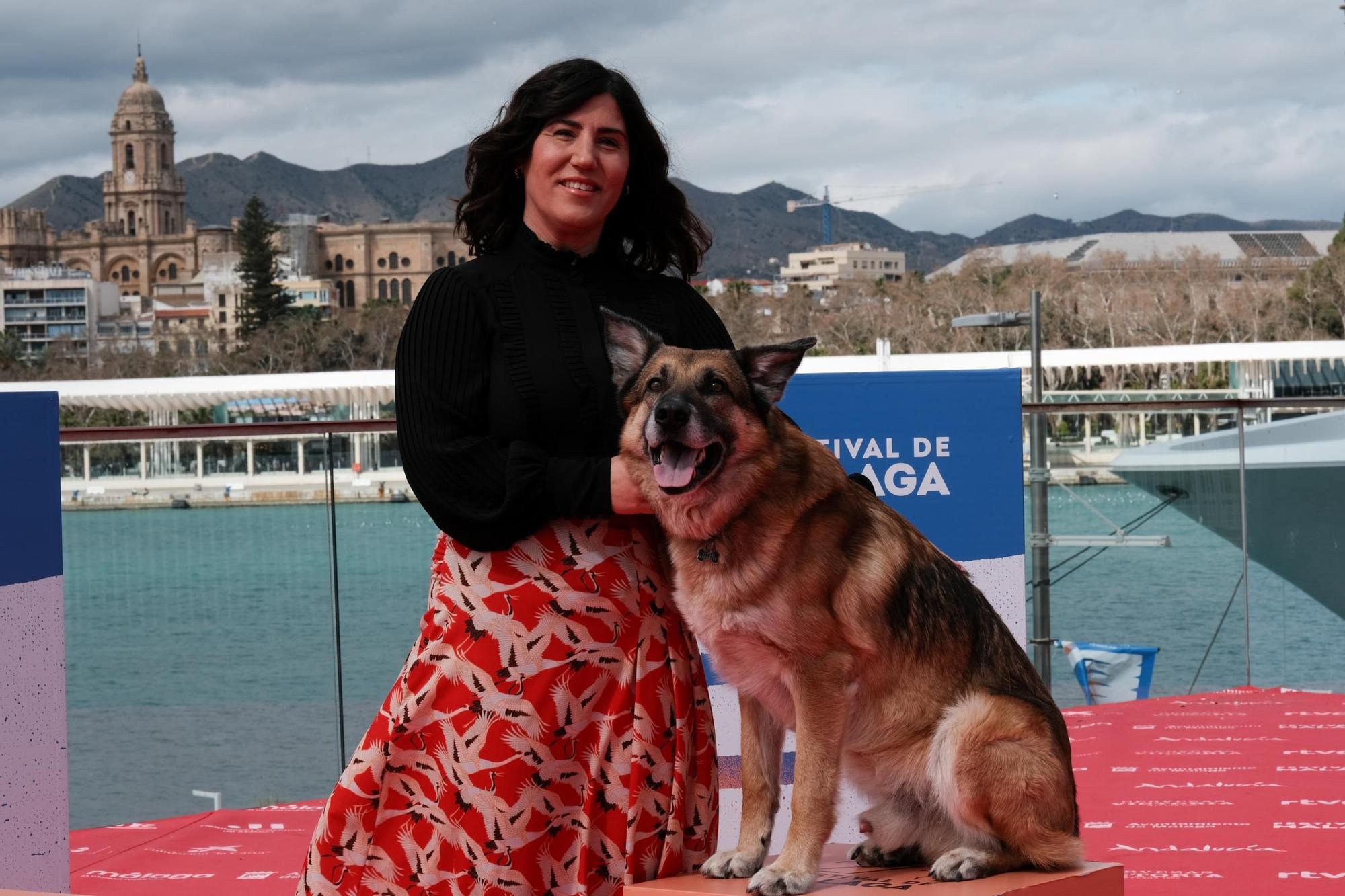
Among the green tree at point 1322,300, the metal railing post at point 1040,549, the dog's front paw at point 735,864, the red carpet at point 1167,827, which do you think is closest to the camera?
the dog's front paw at point 735,864

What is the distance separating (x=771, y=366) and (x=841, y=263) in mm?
177766

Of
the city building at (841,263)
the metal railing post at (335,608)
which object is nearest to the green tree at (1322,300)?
the metal railing post at (335,608)

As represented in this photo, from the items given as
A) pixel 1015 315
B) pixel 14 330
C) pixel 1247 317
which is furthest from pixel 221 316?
pixel 1015 315

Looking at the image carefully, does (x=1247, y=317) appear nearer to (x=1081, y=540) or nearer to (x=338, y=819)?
(x=1081, y=540)

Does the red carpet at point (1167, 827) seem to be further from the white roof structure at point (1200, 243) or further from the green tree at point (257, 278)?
the white roof structure at point (1200, 243)

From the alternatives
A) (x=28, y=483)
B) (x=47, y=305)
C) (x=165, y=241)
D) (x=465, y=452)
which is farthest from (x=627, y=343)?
(x=165, y=241)

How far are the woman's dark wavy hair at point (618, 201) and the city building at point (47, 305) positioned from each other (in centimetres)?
13447

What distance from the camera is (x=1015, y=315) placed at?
10172mm

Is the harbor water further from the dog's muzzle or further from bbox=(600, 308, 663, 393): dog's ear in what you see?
the dog's muzzle

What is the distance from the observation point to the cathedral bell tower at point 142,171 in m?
165

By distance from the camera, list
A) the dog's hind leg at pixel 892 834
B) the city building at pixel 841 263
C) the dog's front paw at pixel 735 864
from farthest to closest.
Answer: the city building at pixel 841 263 < the dog's hind leg at pixel 892 834 < the dog's front paw at pixel 735 864

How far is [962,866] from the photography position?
216 centimetres

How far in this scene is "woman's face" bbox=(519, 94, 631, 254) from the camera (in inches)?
89.0

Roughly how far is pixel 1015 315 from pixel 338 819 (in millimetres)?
8660
